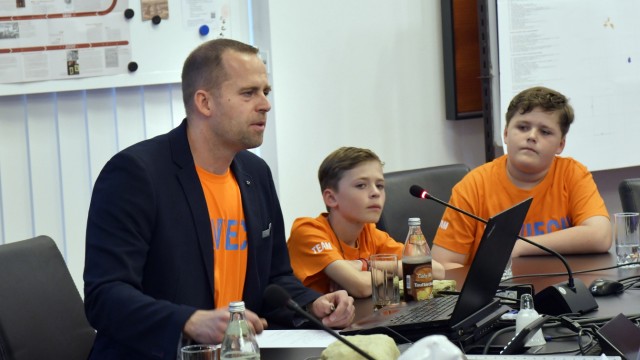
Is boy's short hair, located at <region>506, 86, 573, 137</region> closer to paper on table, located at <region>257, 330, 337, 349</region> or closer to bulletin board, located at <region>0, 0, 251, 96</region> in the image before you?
bulletin board, located at <region>0, 0, 251, 96</region>

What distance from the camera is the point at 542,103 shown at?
3189 millimetres

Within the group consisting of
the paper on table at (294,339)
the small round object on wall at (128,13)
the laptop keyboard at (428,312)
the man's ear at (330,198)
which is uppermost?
the small round object on wall at (128,13)

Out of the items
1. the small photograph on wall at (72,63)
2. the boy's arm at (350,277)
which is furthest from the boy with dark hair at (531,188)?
the small photograph on wall at (72,63)

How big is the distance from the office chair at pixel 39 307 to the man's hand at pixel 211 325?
511mm

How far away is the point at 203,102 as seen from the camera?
244 cm

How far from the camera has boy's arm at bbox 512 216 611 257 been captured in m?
2.99

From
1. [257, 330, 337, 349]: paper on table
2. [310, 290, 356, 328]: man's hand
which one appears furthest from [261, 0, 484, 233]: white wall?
[257, 330, 337, 349]: paper on table

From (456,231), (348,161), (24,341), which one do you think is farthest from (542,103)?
(24,341)

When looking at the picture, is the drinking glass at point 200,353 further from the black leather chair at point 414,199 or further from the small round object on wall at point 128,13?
the small round object on wall at point 128,13

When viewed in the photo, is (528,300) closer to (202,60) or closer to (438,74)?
(202,60)

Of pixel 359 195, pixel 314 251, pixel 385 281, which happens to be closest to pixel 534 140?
pixel 359 195

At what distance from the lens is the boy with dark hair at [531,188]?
313cm

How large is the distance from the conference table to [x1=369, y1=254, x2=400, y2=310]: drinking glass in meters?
0.04

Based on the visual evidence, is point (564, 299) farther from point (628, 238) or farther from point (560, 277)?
point (628, 238)
